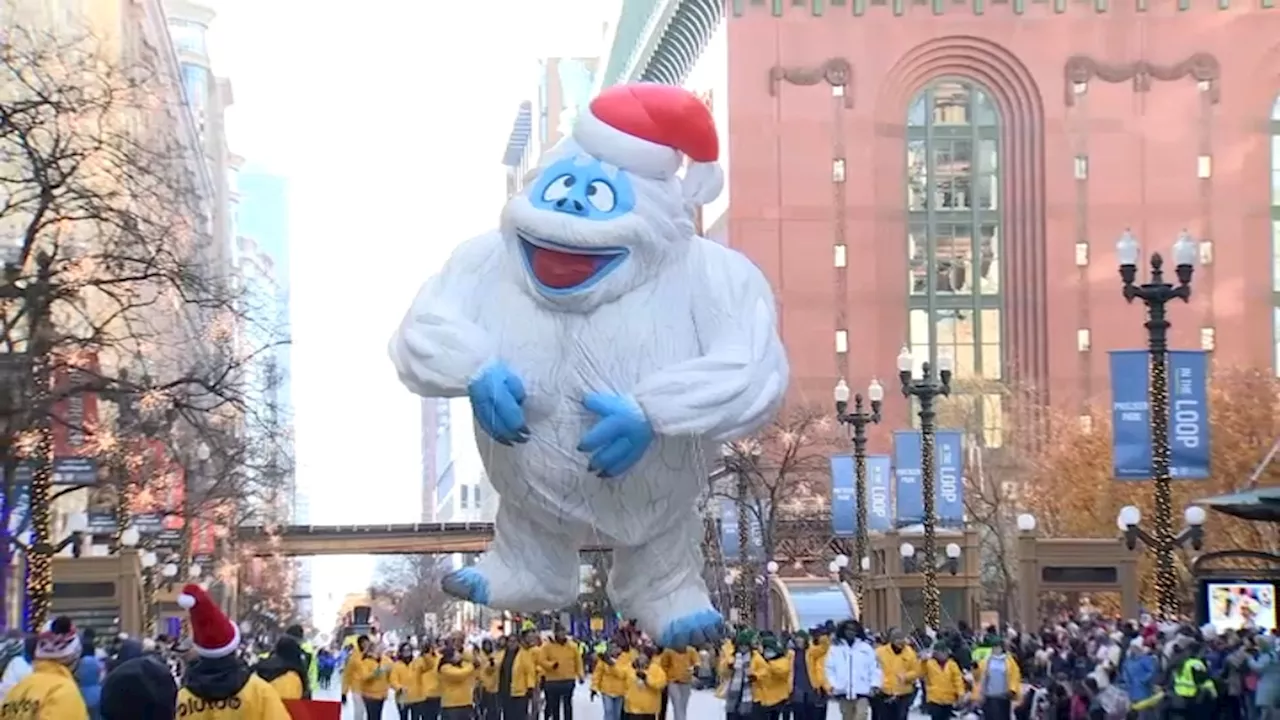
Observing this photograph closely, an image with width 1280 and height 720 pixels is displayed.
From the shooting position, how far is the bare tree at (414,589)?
90.5 meters

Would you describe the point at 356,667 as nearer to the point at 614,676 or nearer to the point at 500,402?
the point at 614,676

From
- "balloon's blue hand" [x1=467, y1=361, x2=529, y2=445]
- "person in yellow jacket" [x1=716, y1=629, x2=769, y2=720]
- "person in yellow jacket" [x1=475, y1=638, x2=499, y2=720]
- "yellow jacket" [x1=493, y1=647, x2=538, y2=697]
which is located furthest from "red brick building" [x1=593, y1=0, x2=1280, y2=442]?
"balloon's blue hand" [x1=467, y1=361, x2=529, y2=445]

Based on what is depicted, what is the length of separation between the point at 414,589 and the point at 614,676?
83530 millimetres

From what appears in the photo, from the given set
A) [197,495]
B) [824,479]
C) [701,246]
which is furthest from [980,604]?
[701,246]

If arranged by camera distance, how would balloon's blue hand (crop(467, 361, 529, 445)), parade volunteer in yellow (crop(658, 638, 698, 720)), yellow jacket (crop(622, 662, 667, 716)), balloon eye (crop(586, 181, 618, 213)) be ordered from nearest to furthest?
balloon's blue hand (crop(467, 361, 529, 445)) → balloon eye (crop(586, 181, 618, 213)) → parade volunteer in yellow (crop(658, 638, 698, 720)) → yellow jacket (crop(622, 662, 667, 716))

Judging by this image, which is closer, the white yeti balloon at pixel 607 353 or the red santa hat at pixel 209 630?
the red santa hat at pixel 209 630

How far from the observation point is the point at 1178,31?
5966cm

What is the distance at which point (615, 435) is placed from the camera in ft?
28.7

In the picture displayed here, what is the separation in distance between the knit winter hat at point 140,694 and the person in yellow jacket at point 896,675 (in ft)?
44.5

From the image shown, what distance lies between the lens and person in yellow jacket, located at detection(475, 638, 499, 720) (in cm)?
1948

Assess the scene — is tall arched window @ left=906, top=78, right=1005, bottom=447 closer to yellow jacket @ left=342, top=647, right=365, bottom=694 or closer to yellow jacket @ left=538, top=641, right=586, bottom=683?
yellow jacket @ left=342, top=647, right=365, bottom=694

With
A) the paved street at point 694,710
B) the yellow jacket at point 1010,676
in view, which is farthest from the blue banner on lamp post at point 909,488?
the yellow jacket at point 1010,676

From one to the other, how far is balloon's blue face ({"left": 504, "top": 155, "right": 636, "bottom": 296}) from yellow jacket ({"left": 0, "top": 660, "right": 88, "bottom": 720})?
304cm

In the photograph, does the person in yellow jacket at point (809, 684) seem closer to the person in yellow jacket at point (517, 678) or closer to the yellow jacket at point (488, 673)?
the person in yellow jacket at point (517, 678)
